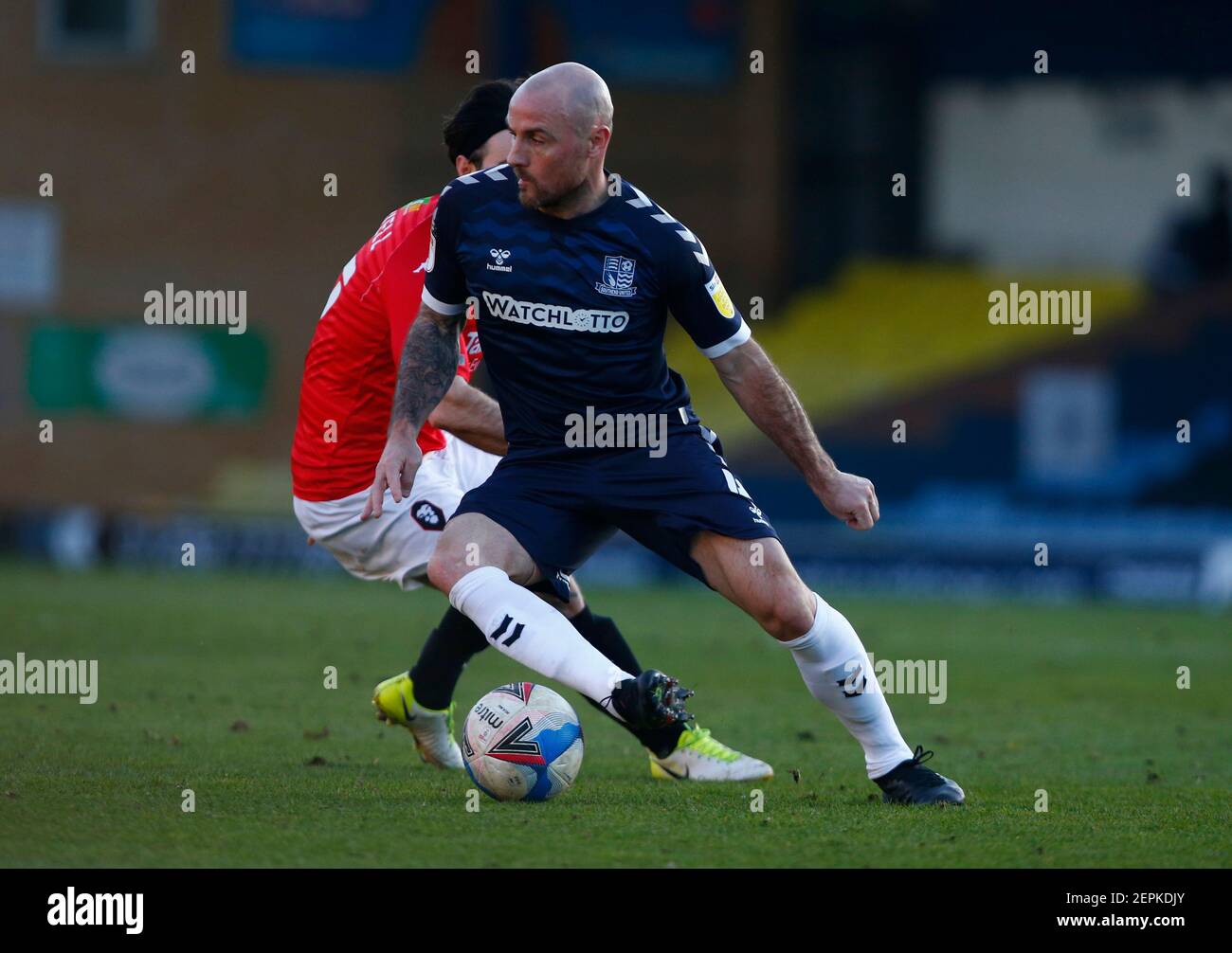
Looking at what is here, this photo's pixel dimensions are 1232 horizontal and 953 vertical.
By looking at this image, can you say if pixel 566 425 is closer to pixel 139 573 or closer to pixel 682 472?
pixel 682 472

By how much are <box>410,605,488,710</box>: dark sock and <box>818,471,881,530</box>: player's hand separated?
157cm

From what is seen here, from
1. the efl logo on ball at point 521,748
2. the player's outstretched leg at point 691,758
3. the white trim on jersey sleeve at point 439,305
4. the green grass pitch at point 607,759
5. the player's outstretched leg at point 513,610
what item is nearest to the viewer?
the green grass pitch at point 607,759

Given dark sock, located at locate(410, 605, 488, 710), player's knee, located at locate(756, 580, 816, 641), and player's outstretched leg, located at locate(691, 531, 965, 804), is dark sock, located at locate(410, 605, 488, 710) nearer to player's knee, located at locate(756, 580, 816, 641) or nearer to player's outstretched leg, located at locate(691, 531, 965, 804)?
player's outstretched leg, located at locate(691, 531, 965, 804)

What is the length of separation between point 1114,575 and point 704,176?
29.8ft

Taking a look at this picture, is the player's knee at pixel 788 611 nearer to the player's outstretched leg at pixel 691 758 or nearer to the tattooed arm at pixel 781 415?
the tattooed arm at pixel 781 415

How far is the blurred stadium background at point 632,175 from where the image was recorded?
949 inches

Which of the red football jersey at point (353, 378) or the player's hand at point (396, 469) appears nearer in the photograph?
the player's hand at point (396, 469)

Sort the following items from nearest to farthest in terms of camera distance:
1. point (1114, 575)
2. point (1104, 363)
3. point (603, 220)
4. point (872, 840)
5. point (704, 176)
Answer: point (872, 840)
point (603, 220)
point (1114, 575)
point (1104, 363)
point (704, 176)

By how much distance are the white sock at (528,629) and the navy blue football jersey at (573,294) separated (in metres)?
0.55

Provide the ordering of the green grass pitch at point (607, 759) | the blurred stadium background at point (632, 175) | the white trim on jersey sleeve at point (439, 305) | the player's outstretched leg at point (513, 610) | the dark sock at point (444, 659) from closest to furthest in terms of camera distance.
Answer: the green grass pitch at point (607, 759) → the player's outstretched leg at point (513, 610) → the white trim on jersey sleeve at point (439, 305) → the dark sock at point (444, 659) → the blurred stadium background at point (632, 175)

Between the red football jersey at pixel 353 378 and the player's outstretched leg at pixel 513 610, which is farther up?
the red football jersey at pixel 353 378

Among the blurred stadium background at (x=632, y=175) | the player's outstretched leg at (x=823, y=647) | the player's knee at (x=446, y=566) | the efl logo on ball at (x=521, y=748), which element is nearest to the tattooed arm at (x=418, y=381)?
the player's knee at (x=446, y=566)
